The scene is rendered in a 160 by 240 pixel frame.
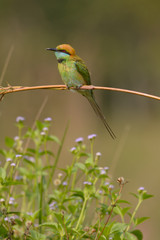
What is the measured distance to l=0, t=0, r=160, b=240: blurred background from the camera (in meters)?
7.50

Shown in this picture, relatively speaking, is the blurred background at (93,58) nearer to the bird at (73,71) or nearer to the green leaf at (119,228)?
the bird at (73,71)

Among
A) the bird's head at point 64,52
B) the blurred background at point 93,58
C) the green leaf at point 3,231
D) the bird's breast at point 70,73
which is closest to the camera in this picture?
the green leaf at point 3,231

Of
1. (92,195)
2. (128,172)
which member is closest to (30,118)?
(128,172)

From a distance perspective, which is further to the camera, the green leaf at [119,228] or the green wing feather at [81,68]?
the green wing feather at [81,68]

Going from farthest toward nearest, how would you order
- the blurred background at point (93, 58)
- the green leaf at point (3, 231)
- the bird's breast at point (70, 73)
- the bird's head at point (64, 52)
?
the blurred background at point (93, 58) → the bird's breast at point (70, 73) → the bird's head at point (64, 52) → the green leaf at point (3, 231)

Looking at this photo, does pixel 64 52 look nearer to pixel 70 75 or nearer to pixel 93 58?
pixel 70 75

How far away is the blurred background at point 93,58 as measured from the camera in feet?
→ 24.6

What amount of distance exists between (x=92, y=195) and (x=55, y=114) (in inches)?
217

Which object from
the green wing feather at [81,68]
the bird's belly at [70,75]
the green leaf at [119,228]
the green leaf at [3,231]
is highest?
the green wing feather at [81,68]

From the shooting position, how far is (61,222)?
162 centimetres

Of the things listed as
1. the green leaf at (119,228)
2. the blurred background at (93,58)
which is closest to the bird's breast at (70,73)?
the green leaf at (119,228)

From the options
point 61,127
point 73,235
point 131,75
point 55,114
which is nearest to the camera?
point 73,235

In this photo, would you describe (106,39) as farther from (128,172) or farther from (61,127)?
(128,172)

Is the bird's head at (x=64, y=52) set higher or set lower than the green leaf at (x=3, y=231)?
higher
